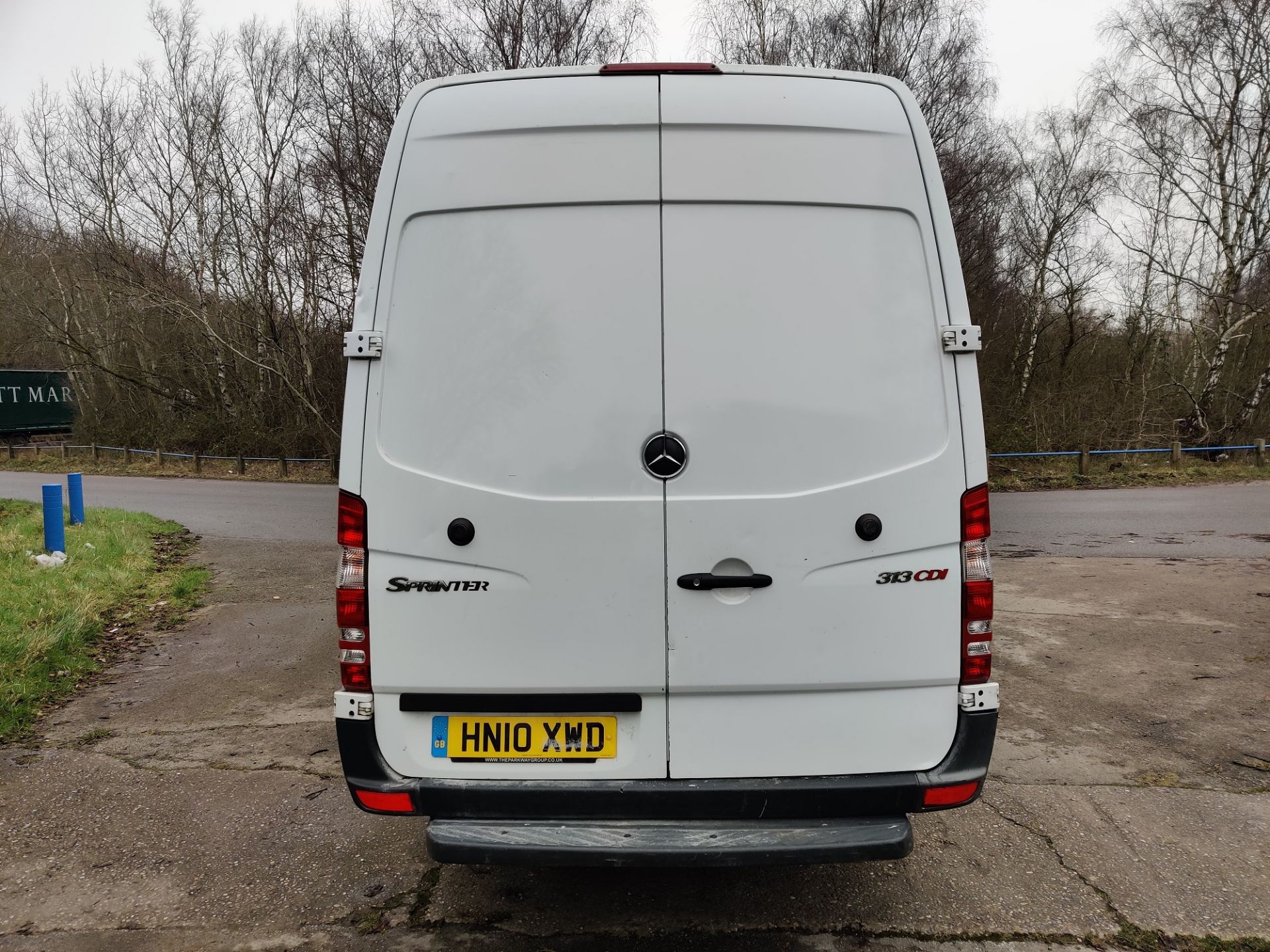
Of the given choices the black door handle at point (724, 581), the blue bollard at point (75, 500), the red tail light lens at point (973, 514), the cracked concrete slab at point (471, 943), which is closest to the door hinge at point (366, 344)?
the black door handle at point (724, 581)

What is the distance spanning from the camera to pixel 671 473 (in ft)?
8.08

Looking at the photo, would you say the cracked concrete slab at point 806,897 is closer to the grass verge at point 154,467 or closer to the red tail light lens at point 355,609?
the red tail light lens at point 355,609

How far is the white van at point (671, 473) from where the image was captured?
97.2 inches

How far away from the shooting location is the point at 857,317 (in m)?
2.49

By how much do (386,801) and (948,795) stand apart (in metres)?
1.63

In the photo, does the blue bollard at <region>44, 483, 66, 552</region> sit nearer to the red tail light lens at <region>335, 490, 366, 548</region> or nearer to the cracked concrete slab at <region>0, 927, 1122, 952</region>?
the cracked concrete slab at <region>0, 927, 1122, 952</region>

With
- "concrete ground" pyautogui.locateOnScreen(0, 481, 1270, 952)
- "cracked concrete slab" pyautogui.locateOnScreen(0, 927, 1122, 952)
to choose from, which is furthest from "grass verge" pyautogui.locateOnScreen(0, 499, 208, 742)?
"cracked concrete slab" pyautogui.locateOnScreen(0, 927, 1122, 952)

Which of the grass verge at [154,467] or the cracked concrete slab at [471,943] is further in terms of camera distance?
the grass verge at [154,467]

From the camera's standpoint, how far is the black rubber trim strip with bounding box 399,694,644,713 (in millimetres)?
2537

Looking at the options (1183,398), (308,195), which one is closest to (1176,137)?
(1183,398)

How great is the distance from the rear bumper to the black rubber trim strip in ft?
0.66

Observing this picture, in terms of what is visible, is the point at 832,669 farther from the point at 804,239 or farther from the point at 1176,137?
the point at 1176,137

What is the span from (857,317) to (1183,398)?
2369cm

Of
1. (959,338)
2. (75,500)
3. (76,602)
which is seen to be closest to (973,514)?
(959,338)
